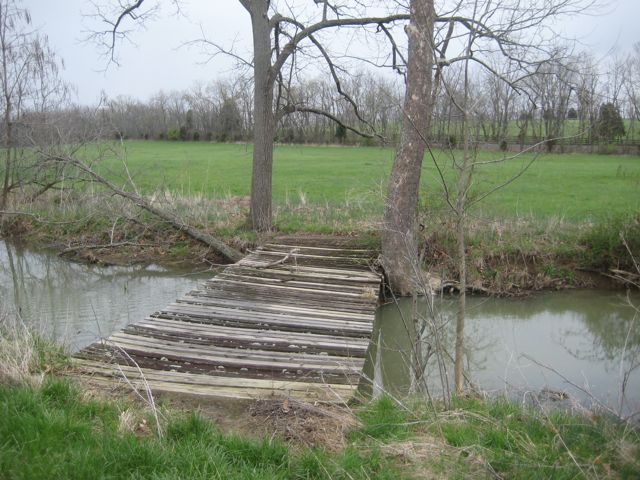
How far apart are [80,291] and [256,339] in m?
5.87

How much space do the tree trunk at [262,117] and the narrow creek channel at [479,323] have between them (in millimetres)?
1804

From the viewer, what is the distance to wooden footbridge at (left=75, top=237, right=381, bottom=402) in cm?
468

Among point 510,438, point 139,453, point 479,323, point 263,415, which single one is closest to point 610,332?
point 479,323

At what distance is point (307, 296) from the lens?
752 cm

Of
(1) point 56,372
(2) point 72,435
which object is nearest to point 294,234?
(1) point 56,372

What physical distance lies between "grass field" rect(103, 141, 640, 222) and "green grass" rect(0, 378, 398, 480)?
555 centimetres

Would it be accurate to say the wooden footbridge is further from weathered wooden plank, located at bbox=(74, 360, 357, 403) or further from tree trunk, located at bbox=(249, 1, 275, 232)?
tree trunk, located at bbox=(249, 1, 275, 232)

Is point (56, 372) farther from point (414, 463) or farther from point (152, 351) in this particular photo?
point (414, 463)

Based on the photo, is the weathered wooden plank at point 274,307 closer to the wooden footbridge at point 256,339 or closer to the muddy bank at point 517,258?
the wooden footbridge at point 256,339

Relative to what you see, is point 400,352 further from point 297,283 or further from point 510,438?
point 297,283

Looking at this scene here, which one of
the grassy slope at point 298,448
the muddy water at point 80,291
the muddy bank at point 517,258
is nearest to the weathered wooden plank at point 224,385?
the grassy slope at point 298,448

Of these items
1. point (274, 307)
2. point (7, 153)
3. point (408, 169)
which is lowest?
point (274, 307)

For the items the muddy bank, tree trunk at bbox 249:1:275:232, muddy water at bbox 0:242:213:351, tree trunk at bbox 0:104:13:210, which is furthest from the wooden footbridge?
tree trunk at bbox 0:104:13:210

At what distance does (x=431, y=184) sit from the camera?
1605 centimetres
